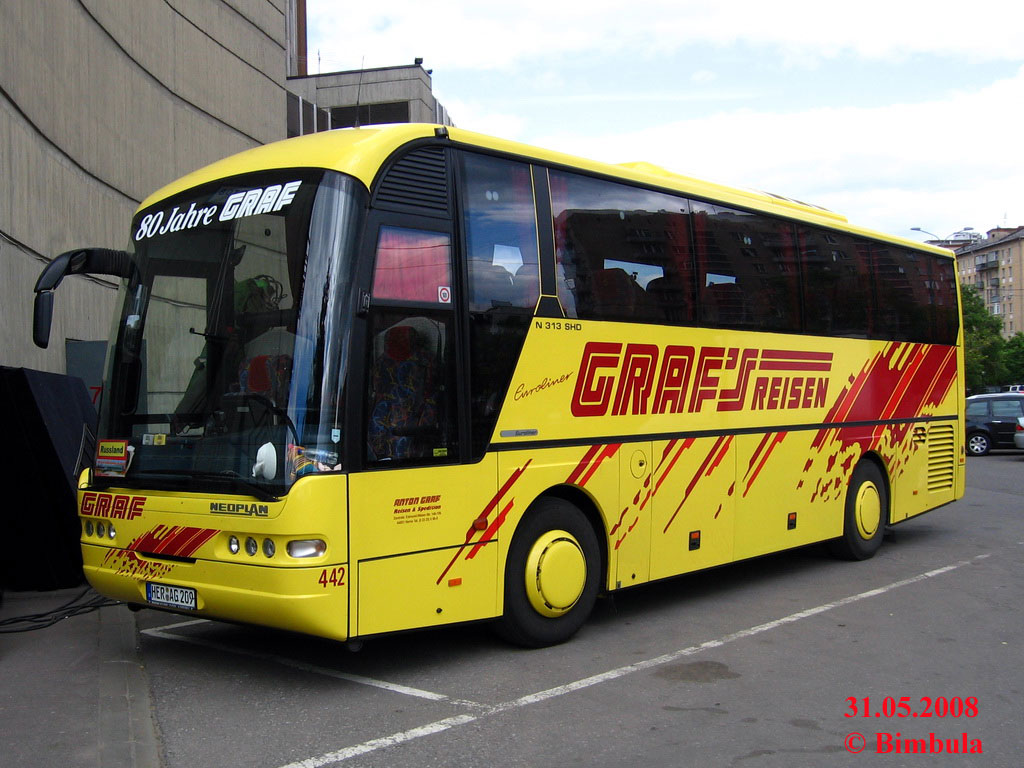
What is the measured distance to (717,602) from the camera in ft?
30.3

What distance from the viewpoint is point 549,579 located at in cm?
722

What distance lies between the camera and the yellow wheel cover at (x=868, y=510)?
1134cm

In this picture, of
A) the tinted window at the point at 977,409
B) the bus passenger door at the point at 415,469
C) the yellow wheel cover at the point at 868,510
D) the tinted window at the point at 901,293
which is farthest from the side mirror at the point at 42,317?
the tinted window at the point at 977,409

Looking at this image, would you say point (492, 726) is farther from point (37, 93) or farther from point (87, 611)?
point (37, 93)

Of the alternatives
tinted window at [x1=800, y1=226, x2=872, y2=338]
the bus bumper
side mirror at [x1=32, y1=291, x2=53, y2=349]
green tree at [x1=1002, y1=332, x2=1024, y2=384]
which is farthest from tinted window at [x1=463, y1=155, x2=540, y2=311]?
green tree at [x1=1002, y1=332, x2=1024, y2=384]

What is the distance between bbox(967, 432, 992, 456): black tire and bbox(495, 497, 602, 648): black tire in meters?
25.1

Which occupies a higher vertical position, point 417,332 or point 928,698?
point 417,332

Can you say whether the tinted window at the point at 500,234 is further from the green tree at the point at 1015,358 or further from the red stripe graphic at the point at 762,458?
the green tree at the point at 1015,358

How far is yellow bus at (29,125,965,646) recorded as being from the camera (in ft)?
19.7

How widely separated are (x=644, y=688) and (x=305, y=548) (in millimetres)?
2304

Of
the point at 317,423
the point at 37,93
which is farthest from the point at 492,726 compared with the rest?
A: the point at 37,93

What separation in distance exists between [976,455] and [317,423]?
91.5 feet

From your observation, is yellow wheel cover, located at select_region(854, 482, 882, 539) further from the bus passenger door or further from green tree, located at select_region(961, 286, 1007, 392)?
green tree, located at select_region(961, 286, 1007, 392)

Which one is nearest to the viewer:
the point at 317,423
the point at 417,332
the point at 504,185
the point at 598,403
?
the point at 317,423
